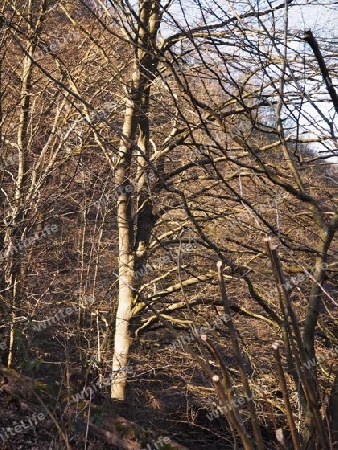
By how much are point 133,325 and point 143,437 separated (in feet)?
12.5

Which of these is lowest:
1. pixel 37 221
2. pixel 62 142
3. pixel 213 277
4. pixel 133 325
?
pixel 133 325

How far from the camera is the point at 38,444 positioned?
480 cm

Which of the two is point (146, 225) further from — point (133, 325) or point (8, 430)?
point (8, 430)

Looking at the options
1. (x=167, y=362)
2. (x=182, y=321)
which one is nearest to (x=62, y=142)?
(x=182, y=321)

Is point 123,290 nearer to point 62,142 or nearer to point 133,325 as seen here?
point 133,325

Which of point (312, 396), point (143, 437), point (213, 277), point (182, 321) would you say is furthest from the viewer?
point (182, 321)

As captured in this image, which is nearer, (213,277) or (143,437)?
(143,437)

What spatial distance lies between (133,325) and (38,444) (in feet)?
14.2

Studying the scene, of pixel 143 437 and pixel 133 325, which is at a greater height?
pixel 133 325

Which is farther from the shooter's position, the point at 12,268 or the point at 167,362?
the point at 167,362

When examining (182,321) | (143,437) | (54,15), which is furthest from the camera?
(54,15)

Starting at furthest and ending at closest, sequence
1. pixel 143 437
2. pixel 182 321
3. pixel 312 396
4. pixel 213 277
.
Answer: pixel 182 321 → pixel 213 277 → pixel 143 437 → pixel 312 396

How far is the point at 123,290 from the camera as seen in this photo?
8969 millimetres

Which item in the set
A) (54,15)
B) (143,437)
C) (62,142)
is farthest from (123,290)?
(54,15)
